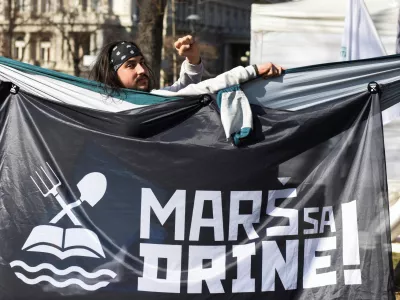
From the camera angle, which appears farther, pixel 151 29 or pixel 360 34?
pixel 151 29

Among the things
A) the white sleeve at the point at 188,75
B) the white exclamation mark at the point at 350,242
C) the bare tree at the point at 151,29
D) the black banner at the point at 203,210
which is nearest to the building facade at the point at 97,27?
the bare tree at the point at 151,29

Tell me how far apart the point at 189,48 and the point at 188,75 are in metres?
0.29

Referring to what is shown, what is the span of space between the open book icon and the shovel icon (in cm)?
7

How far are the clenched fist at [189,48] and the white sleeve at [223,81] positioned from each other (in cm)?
29

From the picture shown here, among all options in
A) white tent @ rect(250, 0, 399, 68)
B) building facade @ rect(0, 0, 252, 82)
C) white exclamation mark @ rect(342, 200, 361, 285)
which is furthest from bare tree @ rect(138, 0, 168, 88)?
building facade @ rect(0, 0, 252, 82)

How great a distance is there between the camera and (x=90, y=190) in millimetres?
4777

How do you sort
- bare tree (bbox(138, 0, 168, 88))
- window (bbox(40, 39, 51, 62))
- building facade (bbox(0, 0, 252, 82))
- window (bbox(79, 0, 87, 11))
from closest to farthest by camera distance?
bare tree (bbox(138, 0, 168, 88)) → building facade (bbox(0, 0, 252, 82)) → window (bbox(79, 0, 87, 11)) → window (bbox(40, 39, 51, 62))

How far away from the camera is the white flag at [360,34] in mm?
8320

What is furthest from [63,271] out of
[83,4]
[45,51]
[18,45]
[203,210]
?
[83,4]

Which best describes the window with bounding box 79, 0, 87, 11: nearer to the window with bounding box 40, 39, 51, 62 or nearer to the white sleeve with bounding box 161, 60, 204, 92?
the window with bounding box 40, 39, 51, 62

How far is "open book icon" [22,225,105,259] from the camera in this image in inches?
187

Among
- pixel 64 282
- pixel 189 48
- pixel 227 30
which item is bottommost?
pixel 227 30

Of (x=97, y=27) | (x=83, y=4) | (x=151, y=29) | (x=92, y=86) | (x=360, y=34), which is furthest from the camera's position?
(x=83, y=4)

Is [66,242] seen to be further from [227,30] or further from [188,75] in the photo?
[227,30]
